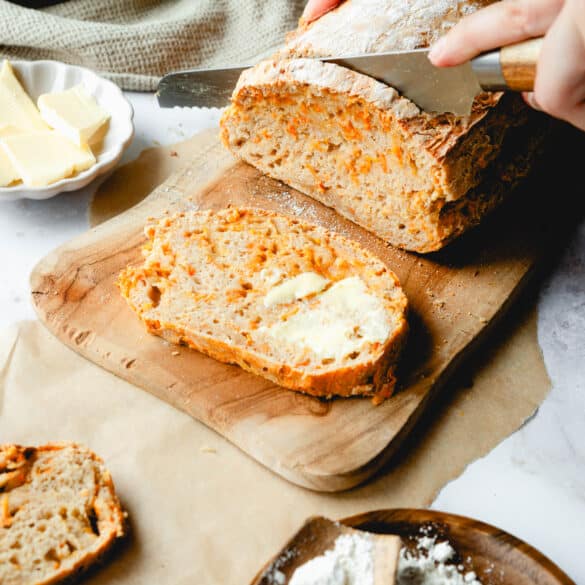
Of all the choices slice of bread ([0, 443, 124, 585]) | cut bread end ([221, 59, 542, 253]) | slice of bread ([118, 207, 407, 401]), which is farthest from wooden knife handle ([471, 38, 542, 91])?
slice of bread ([0, 443, 124, 585])

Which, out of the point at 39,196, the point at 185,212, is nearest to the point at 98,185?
the point at 39,196

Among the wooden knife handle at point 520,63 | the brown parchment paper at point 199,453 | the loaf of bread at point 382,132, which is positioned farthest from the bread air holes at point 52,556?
the wooden knife handle at point 520,63

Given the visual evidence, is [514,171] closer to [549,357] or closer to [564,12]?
[549,357]

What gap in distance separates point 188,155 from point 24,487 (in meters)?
2.01

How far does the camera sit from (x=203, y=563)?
2344mm

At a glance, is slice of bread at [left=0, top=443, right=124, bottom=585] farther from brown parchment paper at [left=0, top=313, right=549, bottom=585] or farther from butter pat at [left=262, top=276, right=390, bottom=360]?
butter pat at [left=262, top=276, right=390, bottom=360]

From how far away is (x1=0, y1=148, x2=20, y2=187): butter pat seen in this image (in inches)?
133

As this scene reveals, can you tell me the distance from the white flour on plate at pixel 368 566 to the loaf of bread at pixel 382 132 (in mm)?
1341

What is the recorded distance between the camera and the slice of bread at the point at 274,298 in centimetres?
261

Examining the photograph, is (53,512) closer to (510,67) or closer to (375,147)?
(375,147)

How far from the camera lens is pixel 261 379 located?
8.96 feet

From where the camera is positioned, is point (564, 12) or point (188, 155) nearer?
point (564, 12)

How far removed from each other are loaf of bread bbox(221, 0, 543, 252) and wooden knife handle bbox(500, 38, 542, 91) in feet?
1.12

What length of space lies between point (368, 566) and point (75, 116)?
8.15 ft
